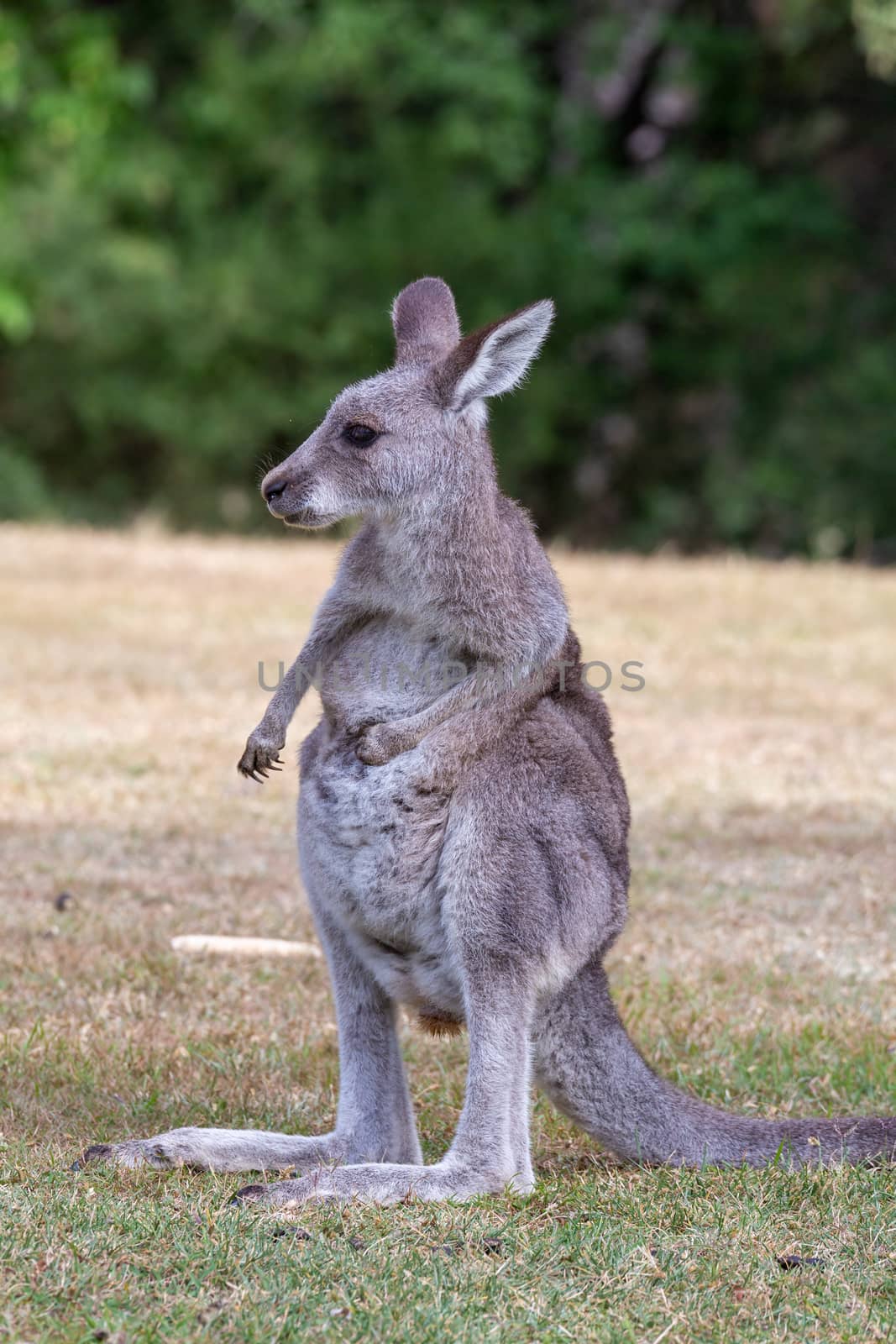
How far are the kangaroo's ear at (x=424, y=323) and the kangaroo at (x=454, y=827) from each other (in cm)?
5

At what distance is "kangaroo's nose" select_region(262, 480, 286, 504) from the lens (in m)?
3.92

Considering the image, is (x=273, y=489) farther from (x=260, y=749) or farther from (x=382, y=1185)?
(x=382, y=1185)

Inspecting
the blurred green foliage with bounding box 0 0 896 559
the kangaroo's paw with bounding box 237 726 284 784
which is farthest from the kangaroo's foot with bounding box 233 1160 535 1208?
the blurred green foliage with bounding box 0 0 896 559

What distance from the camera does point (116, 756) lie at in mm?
7855

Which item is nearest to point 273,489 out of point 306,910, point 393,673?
point 393,673

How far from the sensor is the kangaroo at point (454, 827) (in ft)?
12.0

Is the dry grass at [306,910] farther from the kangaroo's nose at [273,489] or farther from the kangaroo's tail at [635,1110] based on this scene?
the kangaroo's nose at [273,489]

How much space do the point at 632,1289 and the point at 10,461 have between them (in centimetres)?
1721

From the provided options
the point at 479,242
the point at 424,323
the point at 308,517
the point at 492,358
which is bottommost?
the point at 308,517

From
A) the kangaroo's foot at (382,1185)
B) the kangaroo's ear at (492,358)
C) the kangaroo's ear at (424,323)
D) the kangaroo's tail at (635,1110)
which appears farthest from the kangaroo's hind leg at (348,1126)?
the kangaroo's ear at (424,323)

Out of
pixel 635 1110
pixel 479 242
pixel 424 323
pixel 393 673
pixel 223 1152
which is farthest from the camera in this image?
pixel 479 242

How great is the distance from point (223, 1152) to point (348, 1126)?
0.31 meters

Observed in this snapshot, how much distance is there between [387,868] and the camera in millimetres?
3746

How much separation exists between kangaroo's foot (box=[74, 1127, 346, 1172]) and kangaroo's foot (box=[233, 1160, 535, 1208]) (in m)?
0.13
